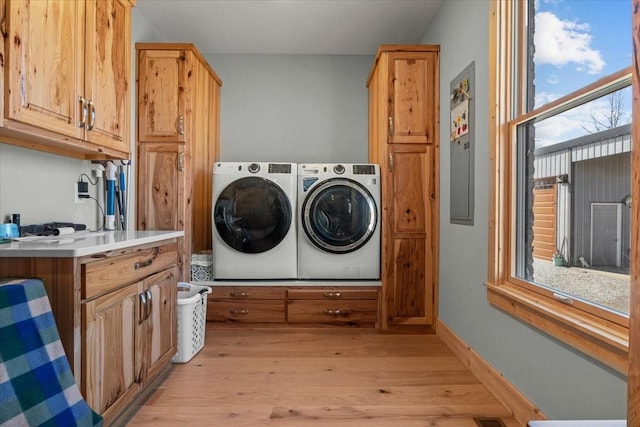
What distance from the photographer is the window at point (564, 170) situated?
125 centimetres

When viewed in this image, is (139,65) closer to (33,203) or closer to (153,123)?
(153,123)

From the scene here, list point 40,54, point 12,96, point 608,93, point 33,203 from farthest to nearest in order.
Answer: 1. point 33,203
2. point 40,54
3. point 12,96
4. point 608,93

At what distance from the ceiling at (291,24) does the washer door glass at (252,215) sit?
4.36 feet

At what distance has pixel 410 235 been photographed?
9.68 feet

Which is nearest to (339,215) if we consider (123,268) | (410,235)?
(410,235)

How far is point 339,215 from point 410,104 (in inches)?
41.0

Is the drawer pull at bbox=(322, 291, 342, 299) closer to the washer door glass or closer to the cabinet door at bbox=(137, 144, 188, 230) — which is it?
the washer door glass

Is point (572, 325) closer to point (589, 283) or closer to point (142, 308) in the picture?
point (589, 283)

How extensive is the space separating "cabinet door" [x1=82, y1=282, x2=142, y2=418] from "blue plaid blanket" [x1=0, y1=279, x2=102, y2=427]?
0.19 metres

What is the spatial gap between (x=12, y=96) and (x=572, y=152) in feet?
7.20

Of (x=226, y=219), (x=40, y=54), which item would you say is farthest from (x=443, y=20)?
(x=40, y=54)

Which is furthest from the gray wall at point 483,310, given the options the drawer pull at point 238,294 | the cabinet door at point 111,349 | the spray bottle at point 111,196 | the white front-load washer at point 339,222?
the spray bottle at point 111,196

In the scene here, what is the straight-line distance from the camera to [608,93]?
4.17 ft

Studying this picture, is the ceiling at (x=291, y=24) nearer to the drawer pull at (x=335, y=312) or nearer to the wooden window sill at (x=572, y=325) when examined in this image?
the wooden window sill at (x=572, y=325)
